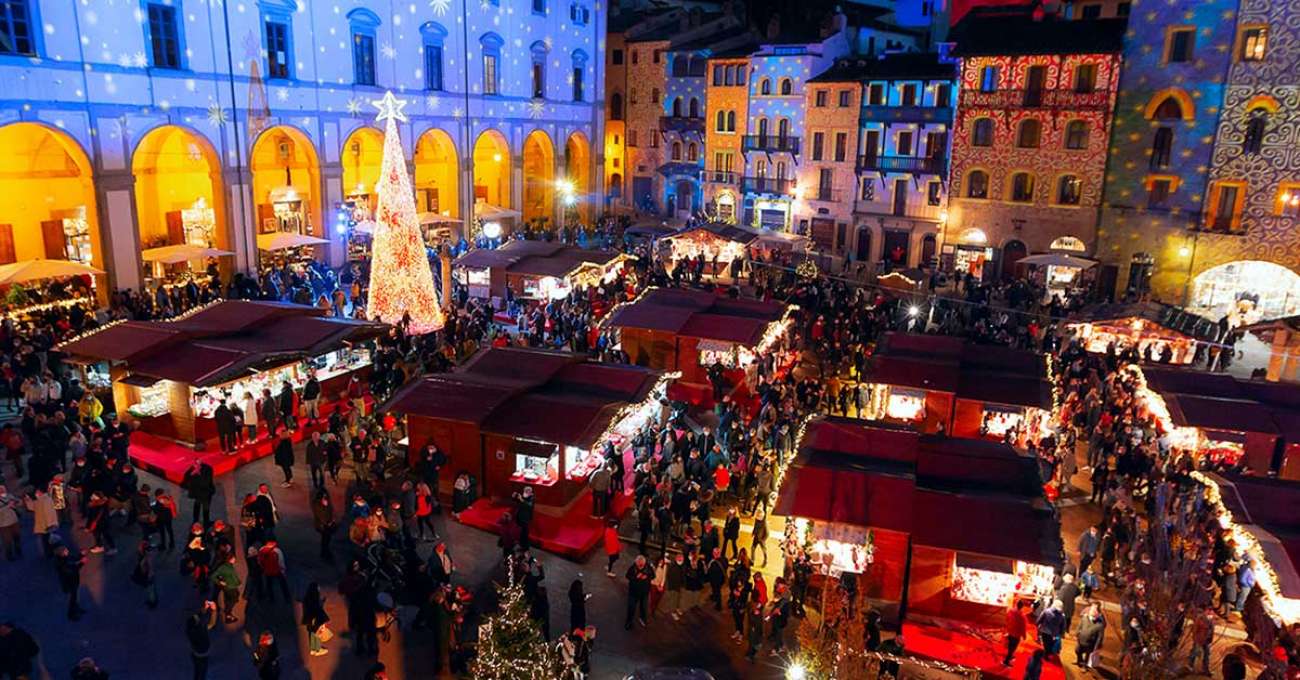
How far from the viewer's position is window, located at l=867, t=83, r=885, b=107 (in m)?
40.5

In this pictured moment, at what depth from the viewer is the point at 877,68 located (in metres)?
41.1

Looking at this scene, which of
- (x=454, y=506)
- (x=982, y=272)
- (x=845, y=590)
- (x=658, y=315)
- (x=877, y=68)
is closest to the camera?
(x=845, y=590)

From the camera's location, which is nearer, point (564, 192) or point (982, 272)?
point (982, 272)

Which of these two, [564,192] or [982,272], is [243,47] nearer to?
[564,192]

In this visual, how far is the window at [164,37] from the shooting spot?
89.3ft

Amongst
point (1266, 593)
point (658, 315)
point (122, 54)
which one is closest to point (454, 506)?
point (658, 315)

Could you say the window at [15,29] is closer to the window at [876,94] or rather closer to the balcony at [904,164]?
the window at [876,94]

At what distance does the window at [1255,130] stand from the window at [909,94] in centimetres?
1279

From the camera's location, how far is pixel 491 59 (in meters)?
41.6

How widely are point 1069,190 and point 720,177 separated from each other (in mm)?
18114

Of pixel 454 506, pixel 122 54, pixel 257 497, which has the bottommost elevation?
pixel 454 506

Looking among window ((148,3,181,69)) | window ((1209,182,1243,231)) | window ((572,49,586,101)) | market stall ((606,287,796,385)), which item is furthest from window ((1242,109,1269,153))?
window ((148,3,181,69))

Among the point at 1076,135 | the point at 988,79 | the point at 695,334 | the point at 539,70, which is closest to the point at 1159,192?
the point at 1076,135

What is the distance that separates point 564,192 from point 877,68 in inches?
670
